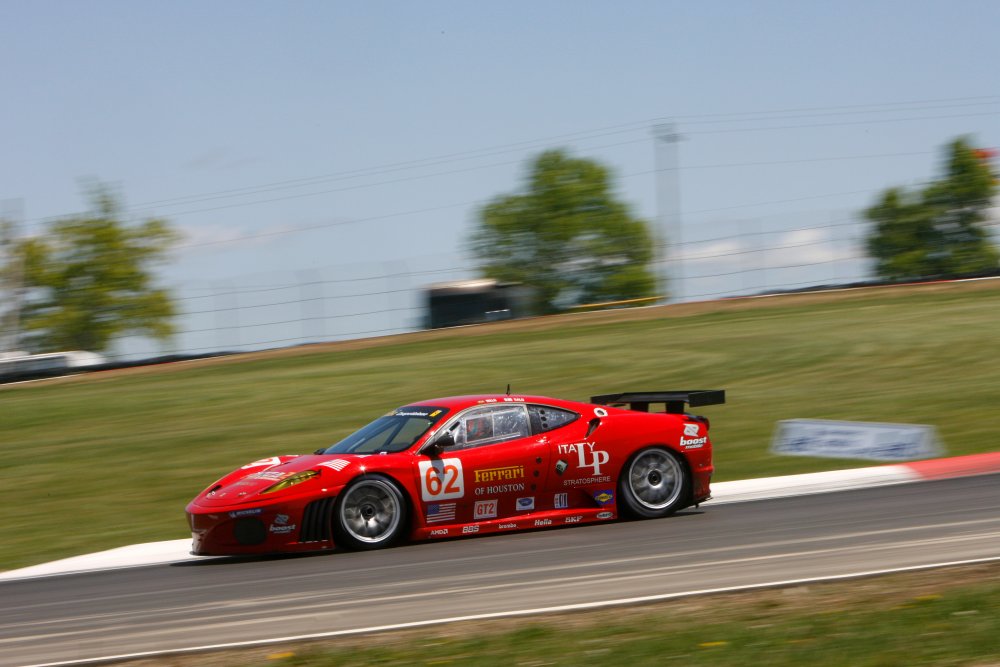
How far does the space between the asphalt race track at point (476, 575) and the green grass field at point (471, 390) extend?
8.27ft

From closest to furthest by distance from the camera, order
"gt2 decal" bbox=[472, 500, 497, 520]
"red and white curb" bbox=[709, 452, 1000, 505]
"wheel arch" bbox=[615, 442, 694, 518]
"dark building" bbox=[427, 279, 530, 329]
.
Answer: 1. "gt2 decal" bbox=[472, 500, 497, 520]
2. "wheel arch" bbox=[615, 442, 694, 518]
3. "red and white curb" bbox=[709, 452, 1000, 505]
4. "dark building" bbox=[427, 279, 530, 329]

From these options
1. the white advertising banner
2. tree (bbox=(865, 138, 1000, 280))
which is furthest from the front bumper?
tree (bbox=(865, 138, 1000, 280))

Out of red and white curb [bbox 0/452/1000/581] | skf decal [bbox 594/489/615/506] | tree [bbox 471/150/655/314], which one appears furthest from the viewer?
tree [bbox 471/150/655/314]

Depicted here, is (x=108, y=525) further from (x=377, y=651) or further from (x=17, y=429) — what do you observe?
(x=17, y=429)

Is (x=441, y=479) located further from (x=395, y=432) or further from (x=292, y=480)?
(x=292, y=480)

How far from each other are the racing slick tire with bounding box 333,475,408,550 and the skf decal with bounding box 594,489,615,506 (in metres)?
1.73

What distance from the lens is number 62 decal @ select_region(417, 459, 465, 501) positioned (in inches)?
384

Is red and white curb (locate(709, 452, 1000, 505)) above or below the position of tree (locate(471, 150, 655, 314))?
below

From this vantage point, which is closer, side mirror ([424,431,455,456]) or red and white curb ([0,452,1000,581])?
side mirror ([424,431,455,456])

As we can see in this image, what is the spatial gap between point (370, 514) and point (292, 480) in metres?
0.70

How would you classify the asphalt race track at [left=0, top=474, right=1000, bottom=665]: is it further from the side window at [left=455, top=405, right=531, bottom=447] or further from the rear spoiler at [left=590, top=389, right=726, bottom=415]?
the rear spoiler at [left=590, top=389, right=726, bottom=415]

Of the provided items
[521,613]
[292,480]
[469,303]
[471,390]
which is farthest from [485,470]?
[469,303]

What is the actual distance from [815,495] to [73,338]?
5063cm

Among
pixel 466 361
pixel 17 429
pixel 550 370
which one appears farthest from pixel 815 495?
pixel 17 429
